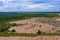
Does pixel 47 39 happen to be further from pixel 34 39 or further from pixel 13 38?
pixel 13 38

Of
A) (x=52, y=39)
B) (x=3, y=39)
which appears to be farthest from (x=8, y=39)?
(x=52, y=39)

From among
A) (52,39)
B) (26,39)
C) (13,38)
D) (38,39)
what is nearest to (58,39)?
(52,39)

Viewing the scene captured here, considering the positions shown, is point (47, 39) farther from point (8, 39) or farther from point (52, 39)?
point (8, 39)

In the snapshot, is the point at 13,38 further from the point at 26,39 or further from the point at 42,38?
the point at 42,38

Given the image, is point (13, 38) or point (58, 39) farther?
point (13, 38)

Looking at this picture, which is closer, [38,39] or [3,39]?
[38,39]

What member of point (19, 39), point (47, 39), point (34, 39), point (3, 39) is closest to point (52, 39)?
point (47, 39)
